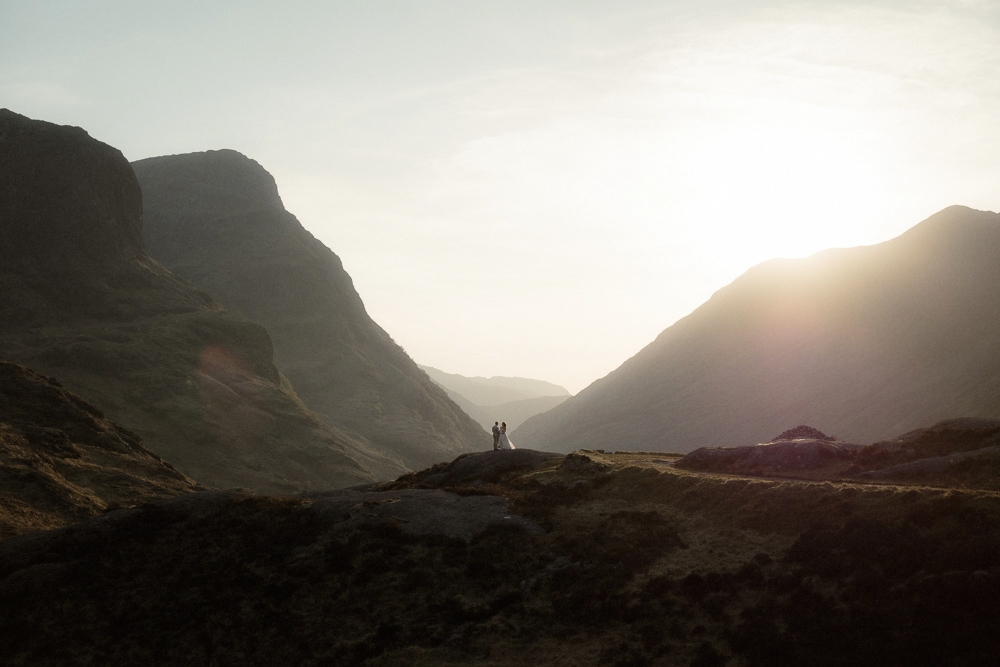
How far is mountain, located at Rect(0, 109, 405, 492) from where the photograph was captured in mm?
117188

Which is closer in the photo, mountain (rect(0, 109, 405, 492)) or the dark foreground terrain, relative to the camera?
the dark foreground terrain

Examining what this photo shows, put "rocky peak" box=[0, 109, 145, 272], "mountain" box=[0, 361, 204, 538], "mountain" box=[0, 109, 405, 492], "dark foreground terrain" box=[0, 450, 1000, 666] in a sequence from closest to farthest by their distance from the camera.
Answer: "dark foreground terrain" box=[0, 450, 1000, 666] < "mountain" box=[0, 361, 204, 538] < "mountain" box=[0, 109, 405, 492] < "rocky peak" box=[0, 109, 145, 272]

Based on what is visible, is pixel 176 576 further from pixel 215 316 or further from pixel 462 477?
pixel 215 316

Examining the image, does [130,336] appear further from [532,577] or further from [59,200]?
[532,577]

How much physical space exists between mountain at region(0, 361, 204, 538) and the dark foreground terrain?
11049 mm

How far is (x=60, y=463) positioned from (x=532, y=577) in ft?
167

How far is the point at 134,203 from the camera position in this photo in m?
161

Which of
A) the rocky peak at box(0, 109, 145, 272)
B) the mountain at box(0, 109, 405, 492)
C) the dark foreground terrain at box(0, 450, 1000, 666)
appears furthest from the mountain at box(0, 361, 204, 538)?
the rocky peak at box(0, 109, 145, 272)

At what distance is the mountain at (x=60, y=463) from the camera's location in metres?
54.4

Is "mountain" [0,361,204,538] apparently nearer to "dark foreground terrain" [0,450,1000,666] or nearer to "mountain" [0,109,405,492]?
"dark foreground terrain" [0,450,1000,666]

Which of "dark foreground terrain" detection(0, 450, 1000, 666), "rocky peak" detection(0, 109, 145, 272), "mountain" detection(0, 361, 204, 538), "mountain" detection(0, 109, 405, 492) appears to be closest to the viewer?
"dark foreground terrain" detection(0, 450, 1000, 666)

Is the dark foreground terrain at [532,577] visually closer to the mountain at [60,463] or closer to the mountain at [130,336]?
the mountain at [60,463]

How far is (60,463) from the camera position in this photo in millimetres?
64562

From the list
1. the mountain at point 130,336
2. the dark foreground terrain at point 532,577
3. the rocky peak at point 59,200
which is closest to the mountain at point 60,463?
the dark foreground terrain at point 532,577
